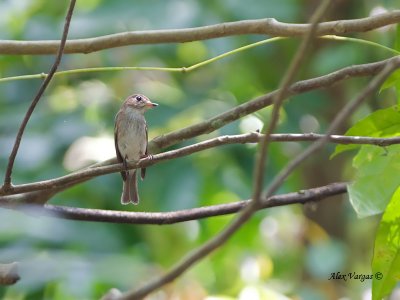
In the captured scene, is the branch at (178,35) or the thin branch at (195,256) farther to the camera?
the branch at (178,35)

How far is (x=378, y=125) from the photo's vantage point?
2.98 meters

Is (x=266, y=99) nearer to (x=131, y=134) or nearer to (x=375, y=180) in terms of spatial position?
(x=375, y=180)

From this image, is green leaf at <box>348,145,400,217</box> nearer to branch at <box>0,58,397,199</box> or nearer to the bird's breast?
branch at <box>0,58,397,199</box>

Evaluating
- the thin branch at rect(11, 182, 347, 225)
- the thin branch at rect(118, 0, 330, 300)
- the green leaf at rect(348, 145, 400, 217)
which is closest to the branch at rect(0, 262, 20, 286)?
the thin branch at rect(11, 182, 347, 225)

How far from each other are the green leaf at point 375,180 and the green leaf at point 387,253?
0.04m

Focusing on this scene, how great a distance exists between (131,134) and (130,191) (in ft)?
1.32

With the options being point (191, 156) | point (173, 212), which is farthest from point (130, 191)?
point (173, 212)

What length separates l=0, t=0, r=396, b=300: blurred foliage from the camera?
17.9 ft

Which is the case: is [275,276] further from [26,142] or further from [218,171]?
[26,142]

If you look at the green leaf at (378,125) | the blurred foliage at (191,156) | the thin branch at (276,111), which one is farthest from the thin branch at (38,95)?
the blurred foliage at (191,156)

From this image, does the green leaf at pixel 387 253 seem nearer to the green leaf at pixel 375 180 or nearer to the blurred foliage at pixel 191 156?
the green leaf at pixel 375 180

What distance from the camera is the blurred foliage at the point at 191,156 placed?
5449 mm

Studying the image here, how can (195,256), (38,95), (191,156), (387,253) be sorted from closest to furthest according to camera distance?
(195,256), (38,95), (387,253), (191,156)

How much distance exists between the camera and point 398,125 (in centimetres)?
301
